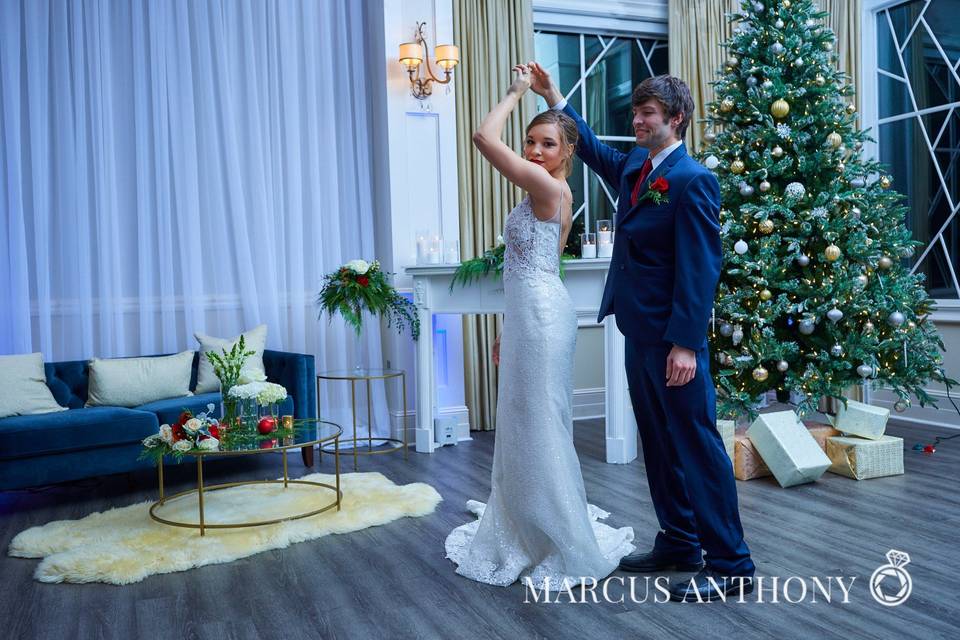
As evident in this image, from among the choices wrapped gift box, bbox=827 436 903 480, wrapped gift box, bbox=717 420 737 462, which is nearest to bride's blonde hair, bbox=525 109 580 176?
wrapped gift box, bbox=717 420 737 462

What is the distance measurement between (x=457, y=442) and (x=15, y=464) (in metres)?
2.65

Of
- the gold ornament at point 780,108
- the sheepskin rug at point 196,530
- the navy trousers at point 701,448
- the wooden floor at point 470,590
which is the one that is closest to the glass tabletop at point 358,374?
the sheepskin rug at point 196,530

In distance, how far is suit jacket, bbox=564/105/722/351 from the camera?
8.58 feet

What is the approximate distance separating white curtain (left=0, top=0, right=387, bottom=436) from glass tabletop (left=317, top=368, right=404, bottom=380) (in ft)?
1.44

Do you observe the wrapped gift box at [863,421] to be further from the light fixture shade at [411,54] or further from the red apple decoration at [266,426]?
the light fixture shade at [411,54]

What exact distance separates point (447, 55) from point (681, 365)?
3657 mm

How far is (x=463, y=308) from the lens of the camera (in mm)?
5359

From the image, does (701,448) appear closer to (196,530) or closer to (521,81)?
(521,81)

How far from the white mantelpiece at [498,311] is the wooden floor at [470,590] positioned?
2.20 feet

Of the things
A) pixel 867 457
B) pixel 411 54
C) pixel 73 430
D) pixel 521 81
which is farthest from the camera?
pixel 411 54

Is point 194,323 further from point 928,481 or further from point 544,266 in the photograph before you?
point 928,481

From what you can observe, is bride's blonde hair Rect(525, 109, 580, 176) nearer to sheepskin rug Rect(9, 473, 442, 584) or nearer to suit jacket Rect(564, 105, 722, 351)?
suit jacket Rect(564, 105, 722, 351)

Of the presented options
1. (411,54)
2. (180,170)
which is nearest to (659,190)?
(411,54)

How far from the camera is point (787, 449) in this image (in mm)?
4254
